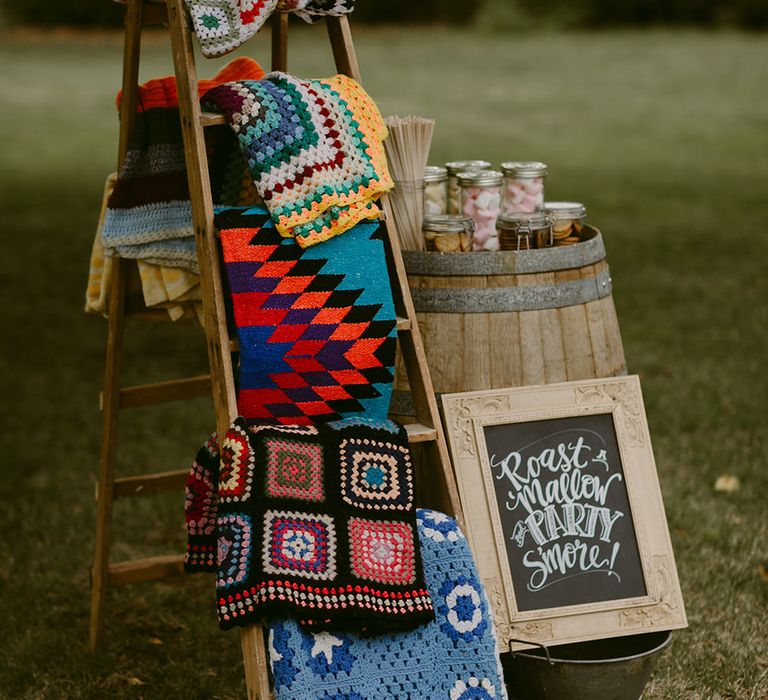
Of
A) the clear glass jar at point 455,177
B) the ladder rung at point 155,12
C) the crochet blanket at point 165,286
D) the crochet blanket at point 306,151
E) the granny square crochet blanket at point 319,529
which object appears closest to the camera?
the granny square crochet blanket at point 319,529

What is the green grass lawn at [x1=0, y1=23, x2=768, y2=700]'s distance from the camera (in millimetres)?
3426

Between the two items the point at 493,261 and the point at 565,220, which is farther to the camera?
the point at 565,220

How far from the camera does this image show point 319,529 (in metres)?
2.50

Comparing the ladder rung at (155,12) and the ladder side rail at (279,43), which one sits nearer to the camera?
the ladder rung at (155,12)

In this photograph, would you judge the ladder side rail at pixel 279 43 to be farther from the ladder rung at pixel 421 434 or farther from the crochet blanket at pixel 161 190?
the ladder rung at pixel 421 434

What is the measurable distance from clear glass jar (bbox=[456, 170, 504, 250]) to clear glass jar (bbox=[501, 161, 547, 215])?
0.05 metres

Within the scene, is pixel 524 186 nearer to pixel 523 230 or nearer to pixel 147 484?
pixel 523 230

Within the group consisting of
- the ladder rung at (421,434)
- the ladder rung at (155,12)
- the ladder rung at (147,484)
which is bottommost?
the ladder rung at (147,484)

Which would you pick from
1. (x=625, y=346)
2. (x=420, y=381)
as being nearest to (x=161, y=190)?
(x=420, y=381)

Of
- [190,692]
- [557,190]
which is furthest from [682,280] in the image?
[190,692]

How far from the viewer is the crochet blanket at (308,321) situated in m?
2.57

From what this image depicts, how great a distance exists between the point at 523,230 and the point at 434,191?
311mm

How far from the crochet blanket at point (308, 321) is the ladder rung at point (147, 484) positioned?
0.87 m

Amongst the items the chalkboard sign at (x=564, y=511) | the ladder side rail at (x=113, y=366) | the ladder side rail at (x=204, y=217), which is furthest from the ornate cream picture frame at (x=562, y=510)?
the ladder side rail at (x=113, y=366)
